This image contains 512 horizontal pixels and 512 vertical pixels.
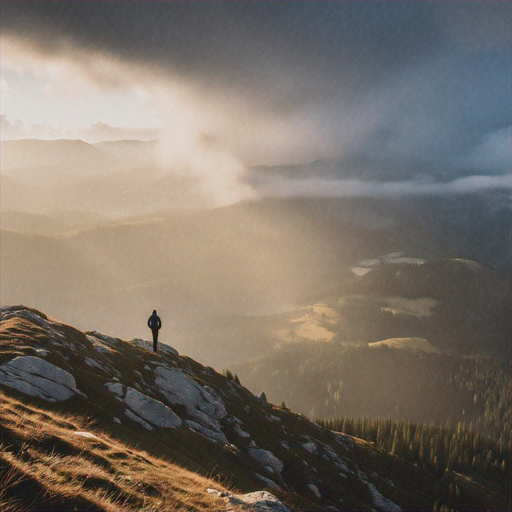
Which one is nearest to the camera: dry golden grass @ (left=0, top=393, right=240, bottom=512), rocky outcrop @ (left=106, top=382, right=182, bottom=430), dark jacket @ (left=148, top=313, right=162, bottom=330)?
dry golden grass @ (left=0, top=393, right=240, bottom=512)

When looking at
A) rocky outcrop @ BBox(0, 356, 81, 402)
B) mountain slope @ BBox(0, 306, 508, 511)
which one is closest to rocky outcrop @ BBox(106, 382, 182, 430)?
mountain slope @ BBox(0, 306, 508, 511)

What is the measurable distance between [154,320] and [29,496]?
4615 cm

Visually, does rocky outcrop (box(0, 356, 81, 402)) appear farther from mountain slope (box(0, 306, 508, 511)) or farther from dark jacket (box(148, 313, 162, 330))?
dark jacket (box(148, 313, 162, 330))

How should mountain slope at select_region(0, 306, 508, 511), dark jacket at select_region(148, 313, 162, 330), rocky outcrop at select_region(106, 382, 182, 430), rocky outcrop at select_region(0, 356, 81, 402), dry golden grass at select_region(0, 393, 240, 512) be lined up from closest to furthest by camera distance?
dry golden grass at select_region(0, 393, 240, 512) < mountain slope at select_region(0, 306, 508, 511) < rocky outcrop at select_region(0, 356, 81, 402) < rocky outcrop at select_region(106, 382, 182, 430) < dark jacket at select_region(148, 313, 162, 330)

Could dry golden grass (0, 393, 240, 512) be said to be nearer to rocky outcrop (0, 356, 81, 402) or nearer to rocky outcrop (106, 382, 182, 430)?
rocky outcrop (0, 356, 81, 402)

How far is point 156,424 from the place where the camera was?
5100cm

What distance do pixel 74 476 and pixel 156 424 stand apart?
35.2m

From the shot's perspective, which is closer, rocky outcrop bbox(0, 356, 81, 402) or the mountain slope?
the mountain slope

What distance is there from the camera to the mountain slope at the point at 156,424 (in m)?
26.7

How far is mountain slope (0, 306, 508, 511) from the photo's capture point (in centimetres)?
2666

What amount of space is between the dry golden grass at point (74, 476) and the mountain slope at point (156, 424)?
0.15 meters

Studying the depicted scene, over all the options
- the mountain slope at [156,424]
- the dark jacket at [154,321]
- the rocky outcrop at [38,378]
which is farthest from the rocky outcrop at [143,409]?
the dark jacket at [154,321]

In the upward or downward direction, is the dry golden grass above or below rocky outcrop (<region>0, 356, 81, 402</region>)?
below

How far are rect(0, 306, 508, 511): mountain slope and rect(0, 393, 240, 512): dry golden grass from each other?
0.15 meters
